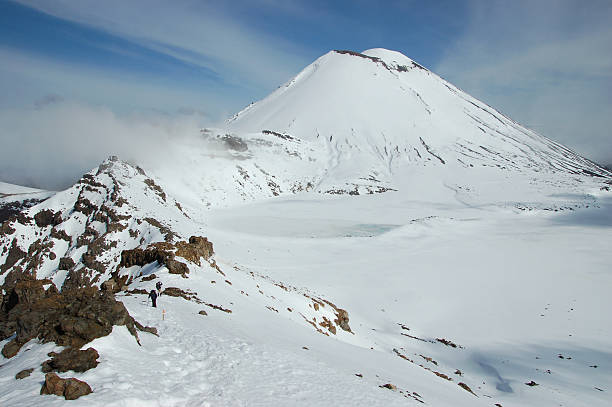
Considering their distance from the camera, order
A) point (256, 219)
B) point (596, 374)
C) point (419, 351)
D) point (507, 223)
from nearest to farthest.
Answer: point (596, 374) < point (419, 351) < point (507, 223) < point (256, 219)

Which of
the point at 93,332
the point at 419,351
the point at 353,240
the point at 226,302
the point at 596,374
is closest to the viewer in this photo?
the point at 93,332

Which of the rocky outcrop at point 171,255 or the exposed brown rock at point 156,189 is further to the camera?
the exposed brown rock at point 156,189

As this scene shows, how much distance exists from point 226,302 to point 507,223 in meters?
58.9

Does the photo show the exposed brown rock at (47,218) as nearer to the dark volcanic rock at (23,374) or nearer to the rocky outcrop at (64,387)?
the dark volcanic rock at (23,374)

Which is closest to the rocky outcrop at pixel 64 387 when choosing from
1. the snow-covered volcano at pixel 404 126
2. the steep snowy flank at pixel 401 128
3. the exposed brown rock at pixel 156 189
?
the exposed brown rock at pixel 156 189

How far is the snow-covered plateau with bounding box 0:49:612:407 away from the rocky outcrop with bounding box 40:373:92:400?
230 mm

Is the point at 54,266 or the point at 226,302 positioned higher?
the point at 226,302

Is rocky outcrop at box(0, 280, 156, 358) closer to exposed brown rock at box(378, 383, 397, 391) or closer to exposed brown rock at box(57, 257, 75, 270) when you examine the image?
exposed brown rock at box(378, 383, 397, 391)

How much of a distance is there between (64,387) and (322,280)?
31.6 meters

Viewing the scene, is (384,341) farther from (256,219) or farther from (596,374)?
(256,219)

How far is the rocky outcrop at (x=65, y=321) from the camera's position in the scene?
8.50 m

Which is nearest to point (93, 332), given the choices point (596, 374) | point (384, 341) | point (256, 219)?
point (384, 341)

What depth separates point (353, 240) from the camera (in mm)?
52844

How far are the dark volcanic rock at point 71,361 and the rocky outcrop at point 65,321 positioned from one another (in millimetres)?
561
